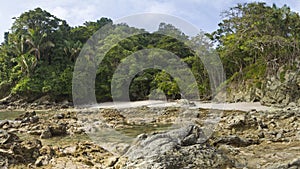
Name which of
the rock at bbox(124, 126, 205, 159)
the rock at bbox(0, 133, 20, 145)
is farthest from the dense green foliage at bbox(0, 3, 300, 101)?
the rock at bbox(0, 133, 20, 145)

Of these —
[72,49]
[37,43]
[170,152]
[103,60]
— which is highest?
[37,43]

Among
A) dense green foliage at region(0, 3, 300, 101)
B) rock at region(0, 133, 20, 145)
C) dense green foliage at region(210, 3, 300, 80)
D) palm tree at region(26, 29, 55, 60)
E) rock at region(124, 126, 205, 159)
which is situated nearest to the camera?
rock at region(124, 126, 205, 159)

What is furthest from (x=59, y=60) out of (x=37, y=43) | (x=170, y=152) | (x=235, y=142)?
(x=170, y=152)

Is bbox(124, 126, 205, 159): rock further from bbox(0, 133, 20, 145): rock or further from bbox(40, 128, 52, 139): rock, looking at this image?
bbox(40, 128, 52, 139): rock

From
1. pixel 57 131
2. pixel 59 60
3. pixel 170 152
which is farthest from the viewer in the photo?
pixel 59 60

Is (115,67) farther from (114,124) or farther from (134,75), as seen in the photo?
(114,124)

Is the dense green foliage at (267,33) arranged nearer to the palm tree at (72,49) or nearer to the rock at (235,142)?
the rock at (235,142)

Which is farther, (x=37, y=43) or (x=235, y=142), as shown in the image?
(x=37, y=43)

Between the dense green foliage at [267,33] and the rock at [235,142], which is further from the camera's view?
the dense green foliage at [267,33]

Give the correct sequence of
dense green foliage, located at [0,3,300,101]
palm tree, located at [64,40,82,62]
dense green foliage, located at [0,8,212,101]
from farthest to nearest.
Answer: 1. palm tree, located at [64,40,82,62]
2. dense green foliage, located at [0,8,212,101]
3. dense green foliage, located at [0,3,300,101]

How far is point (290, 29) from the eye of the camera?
20906 millimetres

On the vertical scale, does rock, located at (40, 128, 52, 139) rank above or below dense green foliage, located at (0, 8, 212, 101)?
below

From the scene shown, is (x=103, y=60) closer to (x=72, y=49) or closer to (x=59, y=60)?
(x=72, y=49)

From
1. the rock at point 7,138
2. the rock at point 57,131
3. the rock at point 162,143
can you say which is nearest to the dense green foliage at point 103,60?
the rock at point 57,131
